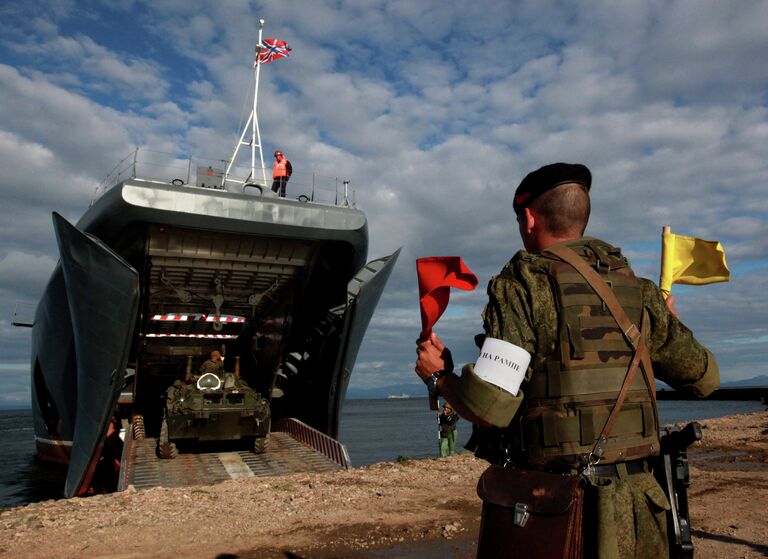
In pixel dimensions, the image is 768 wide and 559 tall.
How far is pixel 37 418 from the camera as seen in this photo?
17.2 metres

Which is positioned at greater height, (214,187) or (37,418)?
(214,187)

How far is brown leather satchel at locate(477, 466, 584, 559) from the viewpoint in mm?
1784

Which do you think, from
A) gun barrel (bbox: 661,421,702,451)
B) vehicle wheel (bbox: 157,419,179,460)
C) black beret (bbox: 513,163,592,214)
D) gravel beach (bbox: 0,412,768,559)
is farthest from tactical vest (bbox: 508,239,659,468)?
vehicle wheel (bbox: 157,419,179,460)

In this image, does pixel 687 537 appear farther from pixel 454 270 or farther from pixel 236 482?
pixel 236 482

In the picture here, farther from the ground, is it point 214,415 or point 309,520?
point 214,415

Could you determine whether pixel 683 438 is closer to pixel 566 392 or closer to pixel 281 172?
pixel 566 392

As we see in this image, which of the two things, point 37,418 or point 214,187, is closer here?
point 214,187

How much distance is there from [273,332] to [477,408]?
1205 cm

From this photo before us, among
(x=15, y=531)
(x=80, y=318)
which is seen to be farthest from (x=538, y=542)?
(x=80, y=318)

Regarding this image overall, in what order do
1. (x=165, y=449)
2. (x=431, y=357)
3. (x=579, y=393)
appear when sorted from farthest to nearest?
(x=165, y=449) → (x=431, y=357) → (x=579, y=393)

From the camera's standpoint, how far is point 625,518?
1.87 meters

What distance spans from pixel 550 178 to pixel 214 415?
37.2 feet

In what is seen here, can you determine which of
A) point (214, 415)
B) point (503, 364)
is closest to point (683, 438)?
point (503, 364)

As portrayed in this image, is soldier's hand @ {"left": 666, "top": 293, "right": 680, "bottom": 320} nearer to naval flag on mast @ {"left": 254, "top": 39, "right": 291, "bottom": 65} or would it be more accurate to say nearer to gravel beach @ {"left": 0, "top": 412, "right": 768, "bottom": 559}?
gravel beach @ {"left": 0, "top": 412, "right": 768, "bottom": 559}
